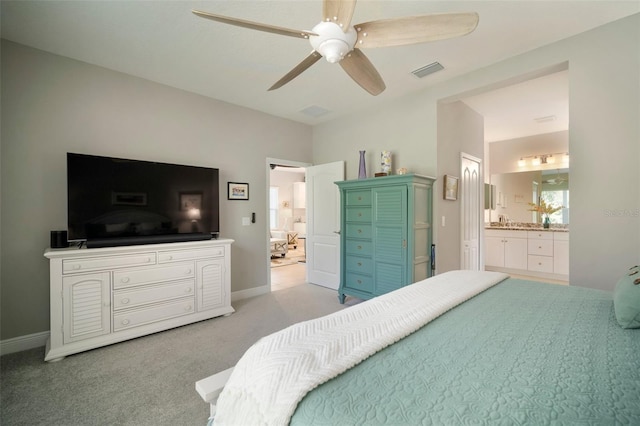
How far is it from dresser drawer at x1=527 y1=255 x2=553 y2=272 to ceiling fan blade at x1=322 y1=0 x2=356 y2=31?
17.2ft

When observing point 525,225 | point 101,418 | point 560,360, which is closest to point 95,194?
point 101,418

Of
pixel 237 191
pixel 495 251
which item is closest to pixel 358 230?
pixel 237 191

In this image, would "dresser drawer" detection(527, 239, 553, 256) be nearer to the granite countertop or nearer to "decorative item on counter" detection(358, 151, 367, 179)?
the granite countertop

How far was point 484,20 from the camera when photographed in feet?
7.20

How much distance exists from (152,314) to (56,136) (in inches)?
75.5

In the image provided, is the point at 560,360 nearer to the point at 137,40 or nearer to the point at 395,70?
the point at 395,70

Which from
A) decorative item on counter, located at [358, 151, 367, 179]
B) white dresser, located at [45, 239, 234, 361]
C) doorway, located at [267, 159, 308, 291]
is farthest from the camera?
doorway, located at [267, 159, 308, 291]

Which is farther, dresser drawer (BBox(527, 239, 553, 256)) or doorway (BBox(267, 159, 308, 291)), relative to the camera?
doorway (BBox(267, 159, 308, 291))

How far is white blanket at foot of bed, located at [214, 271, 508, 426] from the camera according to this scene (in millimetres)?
784

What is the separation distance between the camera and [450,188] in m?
3.54

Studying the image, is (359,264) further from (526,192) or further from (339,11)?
(526,192)

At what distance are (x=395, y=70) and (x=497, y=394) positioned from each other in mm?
2995

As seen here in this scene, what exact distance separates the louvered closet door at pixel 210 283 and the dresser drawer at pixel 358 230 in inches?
63.7

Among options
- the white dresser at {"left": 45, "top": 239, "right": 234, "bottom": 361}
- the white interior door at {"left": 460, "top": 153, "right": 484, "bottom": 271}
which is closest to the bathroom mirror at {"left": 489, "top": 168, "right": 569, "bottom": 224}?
the white interior door at {"left": 460, "top": 153, "right": 484, "bottom": 271}
